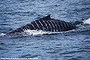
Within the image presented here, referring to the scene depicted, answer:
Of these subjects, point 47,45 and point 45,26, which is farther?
point 45,26

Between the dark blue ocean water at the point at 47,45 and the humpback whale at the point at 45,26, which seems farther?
the humpback whale at the point at 45,26

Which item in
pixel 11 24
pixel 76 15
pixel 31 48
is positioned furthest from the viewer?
pixel 76 15

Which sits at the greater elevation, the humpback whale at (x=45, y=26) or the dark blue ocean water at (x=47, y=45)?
the humpback whale at (x=45, y=26)

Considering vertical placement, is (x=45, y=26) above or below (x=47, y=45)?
above

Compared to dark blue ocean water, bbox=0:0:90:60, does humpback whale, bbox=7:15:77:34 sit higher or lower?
higher

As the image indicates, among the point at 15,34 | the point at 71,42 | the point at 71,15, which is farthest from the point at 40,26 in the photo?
the point at 71,15

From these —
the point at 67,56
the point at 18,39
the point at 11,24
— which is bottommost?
the point at 67,56

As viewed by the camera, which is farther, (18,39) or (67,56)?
(18,39)

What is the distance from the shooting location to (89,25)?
23.9 m

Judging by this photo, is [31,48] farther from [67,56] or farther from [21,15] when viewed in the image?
[21,15]

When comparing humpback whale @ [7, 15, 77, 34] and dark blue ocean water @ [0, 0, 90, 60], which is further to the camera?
humpback whale @ [7, 15, 77, 34]

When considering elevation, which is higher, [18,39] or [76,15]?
[76,15]

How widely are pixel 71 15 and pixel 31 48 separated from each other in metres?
13.5

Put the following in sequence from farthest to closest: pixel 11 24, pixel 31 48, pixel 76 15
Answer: pixel 76 15
pixel 11 24
pixel 31 48
